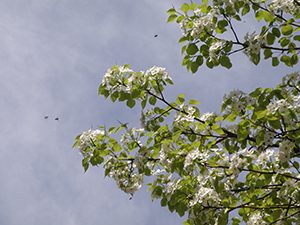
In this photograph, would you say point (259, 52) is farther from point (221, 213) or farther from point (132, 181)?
point (132, 181)

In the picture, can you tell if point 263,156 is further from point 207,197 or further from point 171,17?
point 171,17

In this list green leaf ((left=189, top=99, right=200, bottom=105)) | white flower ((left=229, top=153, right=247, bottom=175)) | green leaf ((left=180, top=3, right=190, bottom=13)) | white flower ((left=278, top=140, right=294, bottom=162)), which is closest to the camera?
white flower ((left=278, top=140, right=294, bottom=162))

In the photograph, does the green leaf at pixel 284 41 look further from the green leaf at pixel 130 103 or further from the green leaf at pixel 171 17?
the green leaf at pixel 130 103

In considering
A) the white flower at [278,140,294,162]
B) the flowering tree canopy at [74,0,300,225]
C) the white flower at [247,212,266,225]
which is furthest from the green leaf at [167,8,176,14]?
the white flower at [247,212,266,225]

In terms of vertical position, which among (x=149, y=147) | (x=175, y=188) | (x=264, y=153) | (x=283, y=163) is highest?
(x=149, y=147)

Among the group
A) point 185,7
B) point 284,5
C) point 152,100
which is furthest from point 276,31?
point 152,100

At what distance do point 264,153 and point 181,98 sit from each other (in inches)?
57.8

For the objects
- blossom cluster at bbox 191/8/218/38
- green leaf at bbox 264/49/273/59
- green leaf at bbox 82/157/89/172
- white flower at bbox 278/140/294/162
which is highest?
blossom cluster at bbox 191/8/218/38

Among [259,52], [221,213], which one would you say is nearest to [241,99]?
[259,52]

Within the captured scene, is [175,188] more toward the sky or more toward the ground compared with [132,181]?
more toward the ground

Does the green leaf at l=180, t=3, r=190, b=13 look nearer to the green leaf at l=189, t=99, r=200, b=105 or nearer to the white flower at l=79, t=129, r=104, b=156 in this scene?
the green leaf at l=189, t=99, r=200, b=105

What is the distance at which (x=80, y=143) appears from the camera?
7230 millimetres

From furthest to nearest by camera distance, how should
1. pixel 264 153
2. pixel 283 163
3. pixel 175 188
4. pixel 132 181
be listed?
1. pixel 132 181
2. pixel 175 188
3. pixel 264 153
4. pixel 283 163

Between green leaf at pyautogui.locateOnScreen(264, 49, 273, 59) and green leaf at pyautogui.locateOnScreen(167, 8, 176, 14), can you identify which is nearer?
green leaf at pyautogui.locateOnScreen(264, 49, 273, 59)
